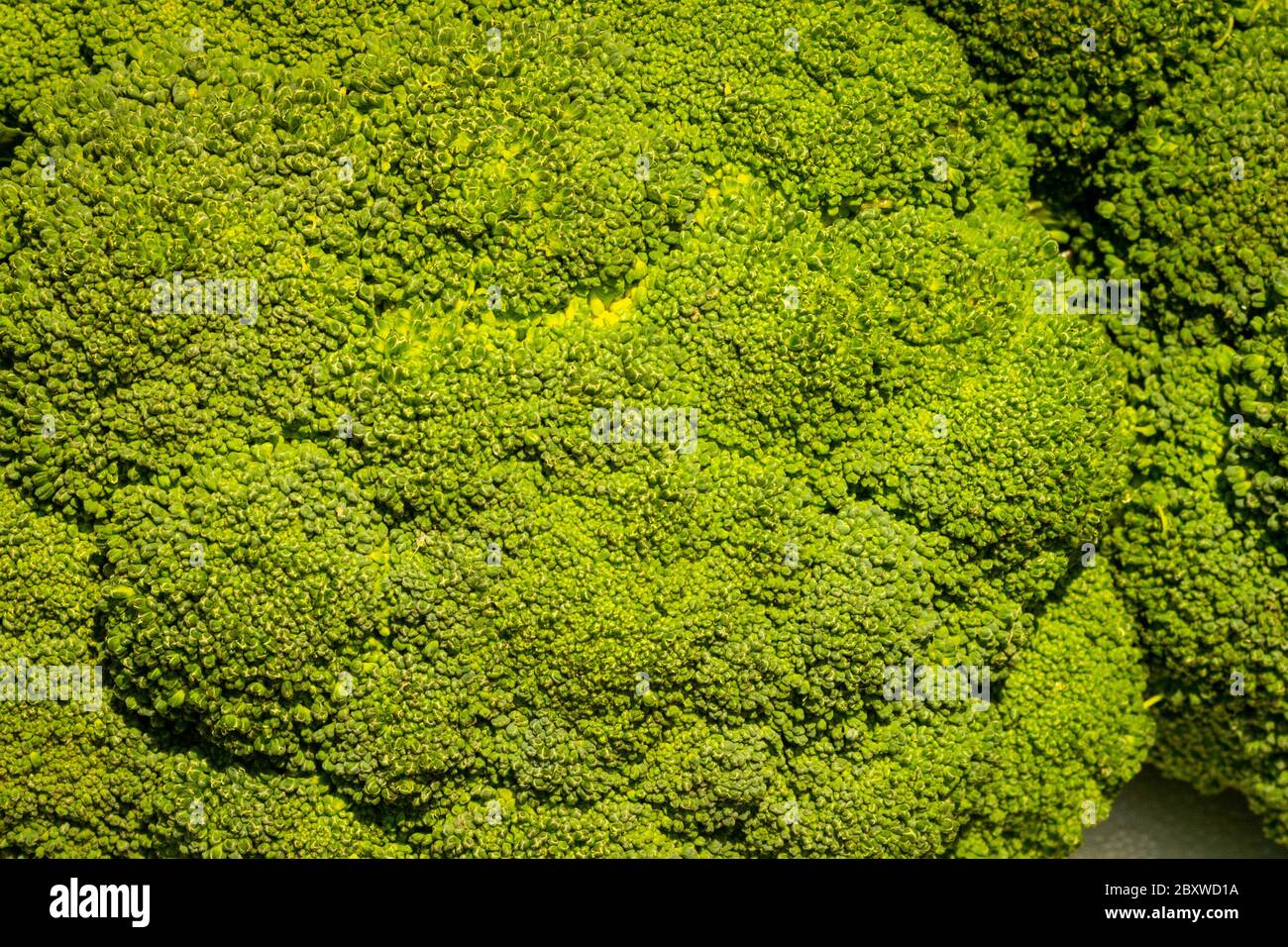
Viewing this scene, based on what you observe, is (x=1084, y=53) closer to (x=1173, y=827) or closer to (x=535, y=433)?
(x=535, y=433)

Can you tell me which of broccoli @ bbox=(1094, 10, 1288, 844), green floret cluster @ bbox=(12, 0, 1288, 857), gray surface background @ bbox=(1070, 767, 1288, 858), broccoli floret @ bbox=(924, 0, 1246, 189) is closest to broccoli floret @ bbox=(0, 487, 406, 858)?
green floret cluster @ bbox=(12, 0, 1288, 857)

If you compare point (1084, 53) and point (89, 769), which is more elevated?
point (1084, 53)

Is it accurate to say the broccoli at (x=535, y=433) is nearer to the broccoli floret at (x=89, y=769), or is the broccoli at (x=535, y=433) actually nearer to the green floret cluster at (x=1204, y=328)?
the broccoli floret at (x=89, y=769)

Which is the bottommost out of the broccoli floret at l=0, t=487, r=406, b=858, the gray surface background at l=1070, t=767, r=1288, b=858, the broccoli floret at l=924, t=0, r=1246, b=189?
the gray surface background at l=1070, t=767, r=1288, b=858

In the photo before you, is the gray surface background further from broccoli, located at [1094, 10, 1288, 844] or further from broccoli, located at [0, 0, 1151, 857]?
broccoli, located at [0, 0, 1151, 857]

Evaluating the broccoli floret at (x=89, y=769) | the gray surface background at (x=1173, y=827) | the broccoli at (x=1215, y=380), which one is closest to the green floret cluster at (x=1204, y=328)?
the broccoli at (x=1215, y=380)

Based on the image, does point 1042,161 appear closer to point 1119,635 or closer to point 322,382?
point 1119,635

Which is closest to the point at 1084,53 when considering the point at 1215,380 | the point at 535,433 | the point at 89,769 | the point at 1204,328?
the point at 1204,328

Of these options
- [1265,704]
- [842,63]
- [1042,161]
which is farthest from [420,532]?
[1265,704]
